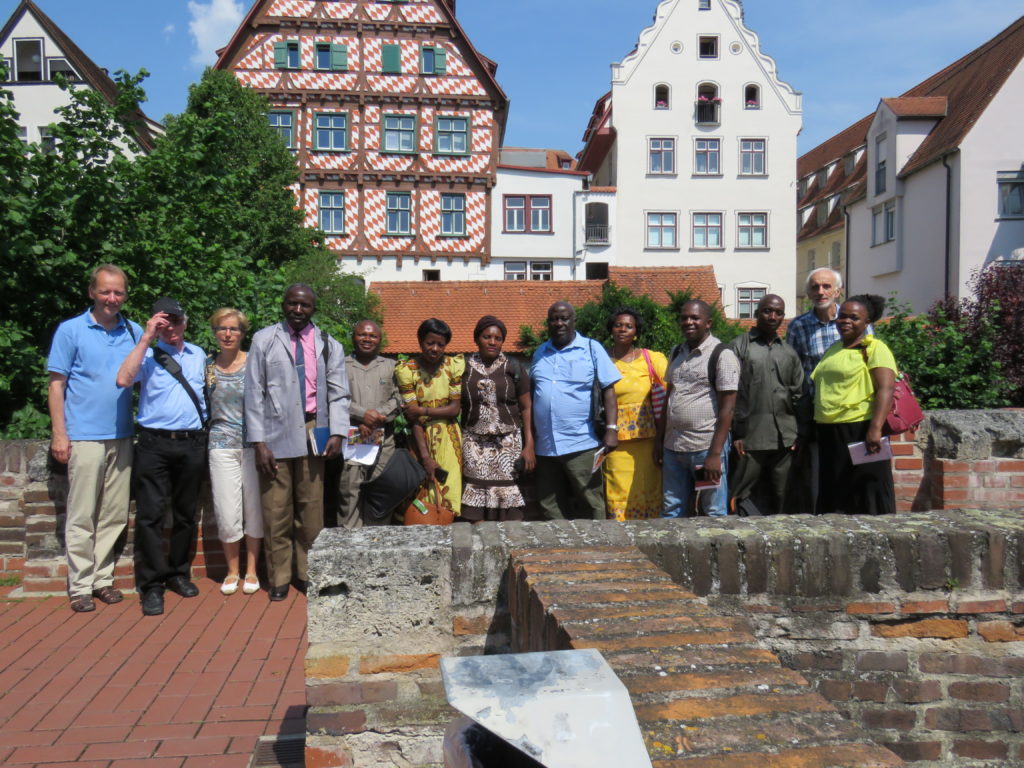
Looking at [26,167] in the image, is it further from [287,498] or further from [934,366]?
[934,366]

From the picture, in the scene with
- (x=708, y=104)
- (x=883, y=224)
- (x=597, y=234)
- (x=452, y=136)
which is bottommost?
(x=597, y=234)

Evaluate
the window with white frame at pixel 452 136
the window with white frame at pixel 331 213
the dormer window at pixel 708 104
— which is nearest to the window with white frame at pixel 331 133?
the window with white frame at pixel 331 213

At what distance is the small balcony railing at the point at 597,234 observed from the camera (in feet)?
115

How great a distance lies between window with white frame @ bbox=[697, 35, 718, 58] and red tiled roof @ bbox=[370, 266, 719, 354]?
12241mm

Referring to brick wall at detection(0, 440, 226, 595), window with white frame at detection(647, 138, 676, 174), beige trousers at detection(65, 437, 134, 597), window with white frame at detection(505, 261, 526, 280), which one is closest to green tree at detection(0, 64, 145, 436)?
brick wall at detection(0, 440, 226, 595)

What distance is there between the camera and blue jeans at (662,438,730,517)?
480 centimetres

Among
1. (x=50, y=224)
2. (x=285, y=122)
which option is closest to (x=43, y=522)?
(x=50, y=224)

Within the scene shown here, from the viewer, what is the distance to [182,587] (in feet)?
16.8

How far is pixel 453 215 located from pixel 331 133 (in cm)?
598

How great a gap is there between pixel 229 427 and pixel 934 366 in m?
7.27

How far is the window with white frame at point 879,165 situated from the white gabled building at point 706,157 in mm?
3326

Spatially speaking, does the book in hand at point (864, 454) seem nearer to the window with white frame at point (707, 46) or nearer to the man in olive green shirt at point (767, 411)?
the man in olive green shirt at point (767, 411)

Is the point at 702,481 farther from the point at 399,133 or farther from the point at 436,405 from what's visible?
the point at 399,133

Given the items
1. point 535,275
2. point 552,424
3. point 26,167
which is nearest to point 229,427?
point 552,424
